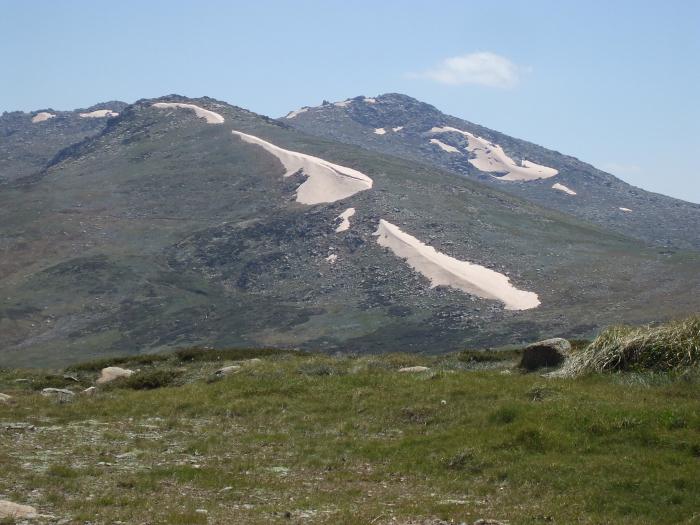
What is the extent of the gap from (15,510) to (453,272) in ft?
319

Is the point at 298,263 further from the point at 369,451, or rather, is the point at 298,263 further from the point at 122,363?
the point at 369,451

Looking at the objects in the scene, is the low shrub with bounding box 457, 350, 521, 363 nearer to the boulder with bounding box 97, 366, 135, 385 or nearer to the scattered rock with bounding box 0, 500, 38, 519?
the boulder with bounding box 97, 366, 135, 385

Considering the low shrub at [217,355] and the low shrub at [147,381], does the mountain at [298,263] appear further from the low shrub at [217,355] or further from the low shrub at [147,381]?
the low shrub at [147,381]

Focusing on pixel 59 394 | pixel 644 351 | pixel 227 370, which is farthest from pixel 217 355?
pixel 644 351

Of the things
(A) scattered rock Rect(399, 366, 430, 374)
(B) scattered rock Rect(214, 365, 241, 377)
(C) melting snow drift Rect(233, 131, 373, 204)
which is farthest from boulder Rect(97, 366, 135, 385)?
(C) melting snow drift Rect(233, 131, 373, 204)

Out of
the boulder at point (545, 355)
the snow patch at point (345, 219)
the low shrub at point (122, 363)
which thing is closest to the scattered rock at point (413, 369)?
the boulder at point (545, 355)

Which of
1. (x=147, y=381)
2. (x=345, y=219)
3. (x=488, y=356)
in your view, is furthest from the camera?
(x=345, y=219)

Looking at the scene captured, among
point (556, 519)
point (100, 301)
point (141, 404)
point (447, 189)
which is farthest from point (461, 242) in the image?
point (556, 519)

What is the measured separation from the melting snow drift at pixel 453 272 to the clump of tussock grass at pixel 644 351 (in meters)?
74.3

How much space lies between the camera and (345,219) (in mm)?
132500

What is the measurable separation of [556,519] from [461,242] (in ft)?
356

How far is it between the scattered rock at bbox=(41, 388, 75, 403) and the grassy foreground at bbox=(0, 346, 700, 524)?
66cm

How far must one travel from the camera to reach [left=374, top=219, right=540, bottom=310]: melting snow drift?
102438 mm

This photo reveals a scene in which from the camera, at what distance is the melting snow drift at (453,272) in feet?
336
